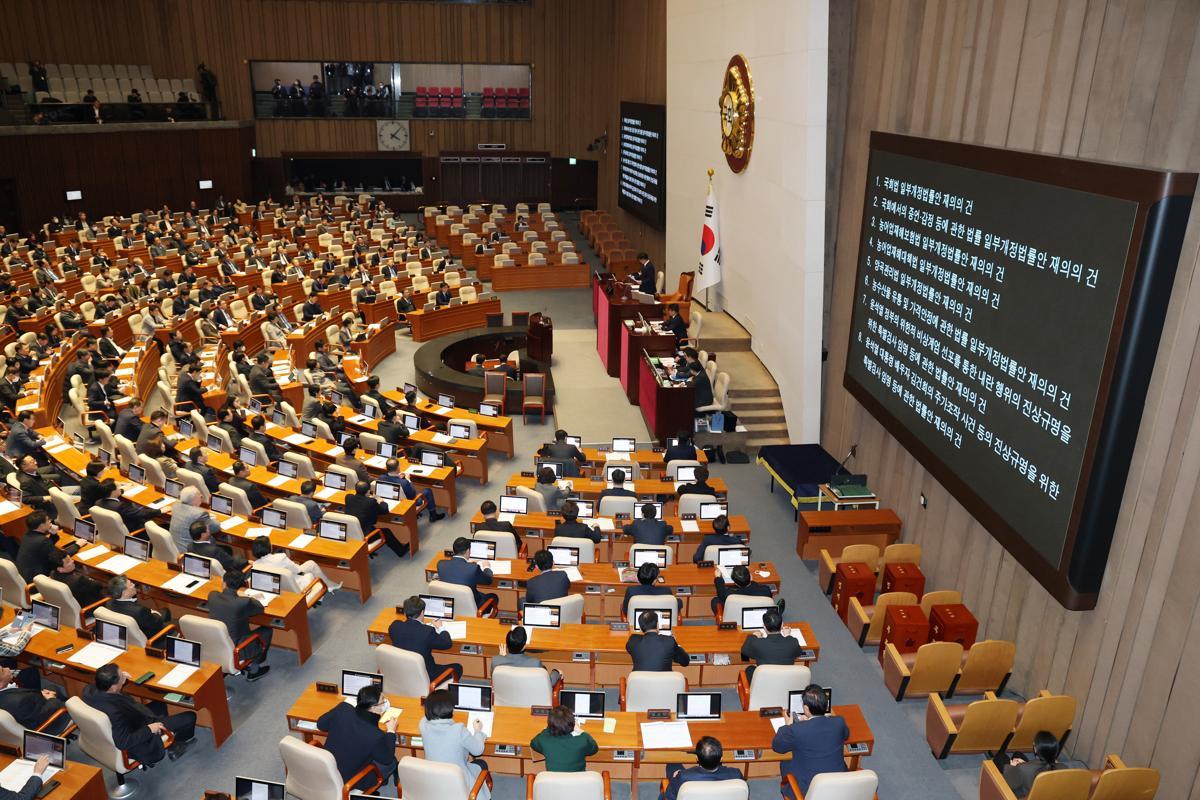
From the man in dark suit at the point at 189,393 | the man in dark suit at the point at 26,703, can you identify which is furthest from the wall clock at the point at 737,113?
the man in dark suit at the point at 26,703

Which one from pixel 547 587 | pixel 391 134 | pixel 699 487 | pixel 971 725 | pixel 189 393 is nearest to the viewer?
pixel 971 725

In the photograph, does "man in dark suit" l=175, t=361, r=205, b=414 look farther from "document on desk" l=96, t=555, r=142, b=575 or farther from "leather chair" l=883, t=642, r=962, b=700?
"leather chair" l=883, t=642, r=962, b=700

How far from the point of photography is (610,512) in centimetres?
1115

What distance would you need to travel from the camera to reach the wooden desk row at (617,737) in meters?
6.93

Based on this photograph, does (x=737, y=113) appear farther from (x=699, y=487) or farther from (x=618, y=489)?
(x=618, y=489)

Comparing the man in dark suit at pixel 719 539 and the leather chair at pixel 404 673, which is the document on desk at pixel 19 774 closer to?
the leather chair at pixel 404 673

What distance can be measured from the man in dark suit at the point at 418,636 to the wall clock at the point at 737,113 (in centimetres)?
1116

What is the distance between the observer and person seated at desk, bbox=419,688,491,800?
6.58 meters

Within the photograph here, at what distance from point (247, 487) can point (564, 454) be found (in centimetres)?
423

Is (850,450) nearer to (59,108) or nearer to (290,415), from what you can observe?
(290,415)

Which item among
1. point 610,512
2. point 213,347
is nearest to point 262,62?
point 213,347

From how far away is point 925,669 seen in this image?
8.25m

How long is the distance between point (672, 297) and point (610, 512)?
1049cm

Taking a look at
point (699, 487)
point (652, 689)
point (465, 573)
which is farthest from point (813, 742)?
point (699, 487)
